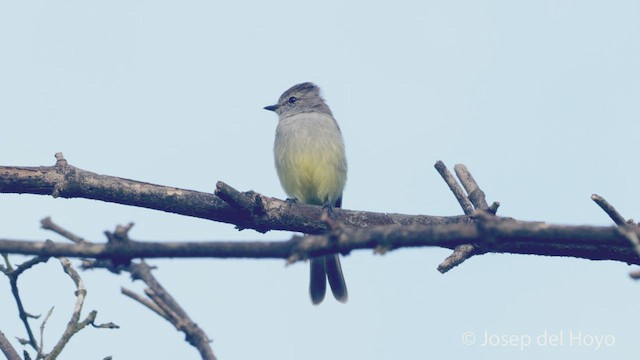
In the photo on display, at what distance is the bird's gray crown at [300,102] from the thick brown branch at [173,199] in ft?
15.3

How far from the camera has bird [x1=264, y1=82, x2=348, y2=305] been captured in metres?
8.70

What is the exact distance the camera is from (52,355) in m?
3.61

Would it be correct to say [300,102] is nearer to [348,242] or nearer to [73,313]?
[73,313]

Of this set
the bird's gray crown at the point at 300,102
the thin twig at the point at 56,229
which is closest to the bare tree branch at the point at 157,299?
the thin twig at the point at 56,229

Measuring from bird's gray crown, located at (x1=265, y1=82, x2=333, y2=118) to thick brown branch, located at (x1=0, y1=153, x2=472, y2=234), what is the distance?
4.66 meters

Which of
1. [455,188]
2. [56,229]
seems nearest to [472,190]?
[455,188]

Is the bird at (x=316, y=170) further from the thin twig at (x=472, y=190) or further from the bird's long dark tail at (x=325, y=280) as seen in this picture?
the thin twig at (x=472, y=190)

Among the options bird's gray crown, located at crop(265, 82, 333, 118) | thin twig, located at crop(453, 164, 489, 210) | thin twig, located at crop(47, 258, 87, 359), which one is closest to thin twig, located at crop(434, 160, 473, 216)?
thin twig, located at crop(453, 164, 489, 210)

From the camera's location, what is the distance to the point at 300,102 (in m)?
11.3

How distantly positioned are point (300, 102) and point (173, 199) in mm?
5494

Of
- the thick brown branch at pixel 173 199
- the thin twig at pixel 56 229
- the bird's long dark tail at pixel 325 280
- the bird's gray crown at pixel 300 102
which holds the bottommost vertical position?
the thin twig at pixel 56 229

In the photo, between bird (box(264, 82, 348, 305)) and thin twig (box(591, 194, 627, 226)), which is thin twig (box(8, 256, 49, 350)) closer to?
thin twig (box(591, 194, 627, 226))

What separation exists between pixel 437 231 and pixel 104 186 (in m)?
3.60

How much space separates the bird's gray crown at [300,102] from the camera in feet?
36.4
